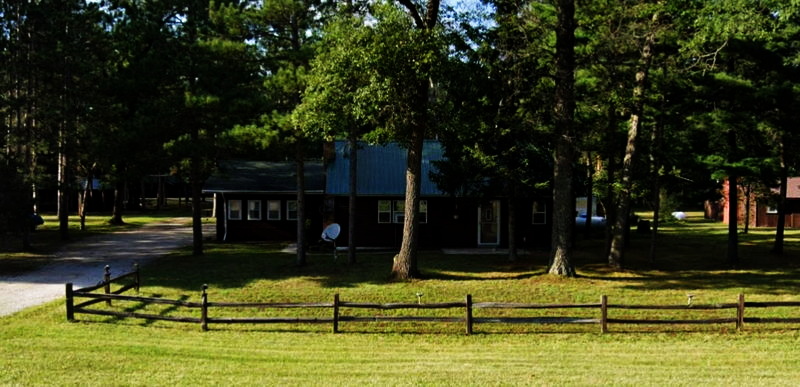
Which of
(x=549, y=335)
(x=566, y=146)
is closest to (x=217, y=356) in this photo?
(x=549, y=335)

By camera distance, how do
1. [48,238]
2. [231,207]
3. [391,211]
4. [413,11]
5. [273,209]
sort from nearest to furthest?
1. [413,11]
2. [391,211]
3. [231,207]
4. [273,209]
5. [48,238]

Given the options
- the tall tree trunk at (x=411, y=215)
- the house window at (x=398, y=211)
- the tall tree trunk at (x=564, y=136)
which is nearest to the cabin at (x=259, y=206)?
the house window at (x=398, y=211)

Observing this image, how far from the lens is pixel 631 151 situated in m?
20.7

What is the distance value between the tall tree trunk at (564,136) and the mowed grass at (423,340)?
979 millimetres

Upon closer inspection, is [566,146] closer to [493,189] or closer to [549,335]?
[493,189]

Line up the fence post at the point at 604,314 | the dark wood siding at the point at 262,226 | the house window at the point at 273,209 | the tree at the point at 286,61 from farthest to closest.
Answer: the house window at the point at 273,209 < the dark wood siding at the point at 262,226 < the tree at the point at 286,61 < the fence post at the point at 604,314

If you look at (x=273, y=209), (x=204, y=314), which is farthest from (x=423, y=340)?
(x=273, y=209)

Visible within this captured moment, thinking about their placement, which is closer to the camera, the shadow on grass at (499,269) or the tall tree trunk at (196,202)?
the shadow on grass at (499,269)

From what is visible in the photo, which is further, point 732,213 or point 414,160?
point 732,213

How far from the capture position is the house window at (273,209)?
106ft

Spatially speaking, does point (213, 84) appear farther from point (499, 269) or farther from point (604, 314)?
point (604, 314)

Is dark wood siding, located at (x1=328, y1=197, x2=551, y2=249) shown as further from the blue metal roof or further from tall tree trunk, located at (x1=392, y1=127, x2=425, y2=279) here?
tall tree trunk, located at (x1=392, y1=127, x2=425, y2=279)

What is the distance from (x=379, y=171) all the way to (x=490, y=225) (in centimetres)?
557

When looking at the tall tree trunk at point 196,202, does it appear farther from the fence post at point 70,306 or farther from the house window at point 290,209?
the fence post at point 70,306
